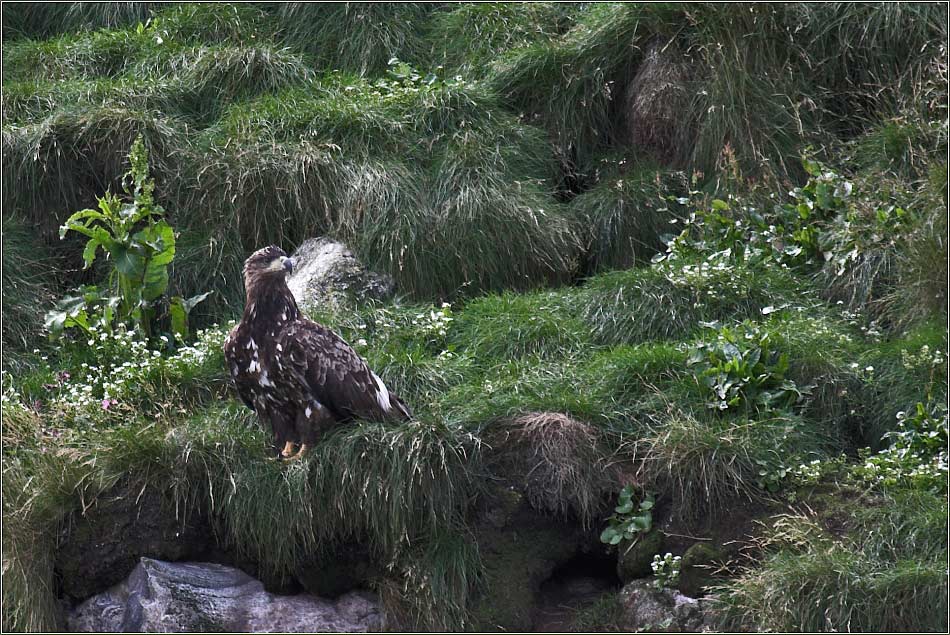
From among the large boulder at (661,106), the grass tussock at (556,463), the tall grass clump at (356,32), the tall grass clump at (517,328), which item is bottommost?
the grass tussock at (556,463)

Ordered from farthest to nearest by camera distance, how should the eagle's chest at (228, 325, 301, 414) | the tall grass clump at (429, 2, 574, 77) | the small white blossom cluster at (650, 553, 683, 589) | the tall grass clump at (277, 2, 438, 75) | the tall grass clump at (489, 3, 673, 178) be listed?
1. the tall grass clump at (277, 2, 438, 75)
2. the tall grass clump at (429, 2, 574, 77)
3. the tall grass clump at (489, 3, 673, 178)
4. the eagle's chest at (228, 325, 301, 414)
5. the small white blossom cluster at (650, 553, 683, 589)

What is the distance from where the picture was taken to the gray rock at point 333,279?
26.1 feet

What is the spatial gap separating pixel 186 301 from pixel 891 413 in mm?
3853

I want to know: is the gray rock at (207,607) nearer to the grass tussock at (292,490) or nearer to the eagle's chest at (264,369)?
the grass tussock at (292,490)

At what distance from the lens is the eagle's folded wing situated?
634 centimetres

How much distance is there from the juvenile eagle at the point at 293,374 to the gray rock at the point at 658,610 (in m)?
1.28

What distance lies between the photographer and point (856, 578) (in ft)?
18.8

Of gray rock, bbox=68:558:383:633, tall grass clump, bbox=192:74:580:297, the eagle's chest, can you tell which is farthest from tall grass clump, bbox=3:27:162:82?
gray rock, bbox=68:558:383:633

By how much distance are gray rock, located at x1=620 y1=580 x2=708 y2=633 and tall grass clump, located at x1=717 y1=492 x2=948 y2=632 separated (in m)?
0.14

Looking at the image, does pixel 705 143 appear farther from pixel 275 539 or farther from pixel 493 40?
pixel 275 539

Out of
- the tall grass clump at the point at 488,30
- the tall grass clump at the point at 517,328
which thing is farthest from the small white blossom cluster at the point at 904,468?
the tall grass clump at the point at 488,30

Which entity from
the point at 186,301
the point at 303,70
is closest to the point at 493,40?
the point at 303,70

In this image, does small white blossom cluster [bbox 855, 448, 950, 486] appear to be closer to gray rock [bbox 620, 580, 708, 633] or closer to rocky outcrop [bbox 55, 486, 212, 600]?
gray rock [bbox 620, 580, 708, 633]

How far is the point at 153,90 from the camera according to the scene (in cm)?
909
